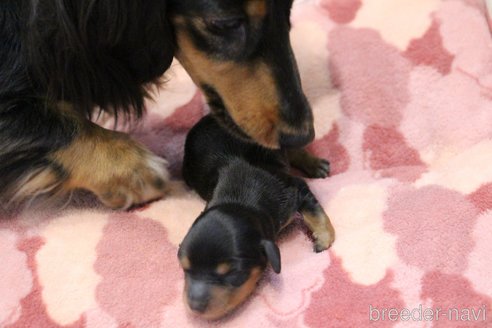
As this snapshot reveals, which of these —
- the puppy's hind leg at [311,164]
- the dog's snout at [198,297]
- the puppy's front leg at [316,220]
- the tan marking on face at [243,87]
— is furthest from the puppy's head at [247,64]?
the dog's snout at [198,297]

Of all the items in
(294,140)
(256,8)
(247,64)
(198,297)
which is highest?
(256,8)

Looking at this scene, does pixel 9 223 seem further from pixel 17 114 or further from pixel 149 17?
pixel 149 17

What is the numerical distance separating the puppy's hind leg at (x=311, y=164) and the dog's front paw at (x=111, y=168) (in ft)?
1.11

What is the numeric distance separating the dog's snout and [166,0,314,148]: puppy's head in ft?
1.08

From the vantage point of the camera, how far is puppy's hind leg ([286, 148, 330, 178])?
4.78 ft

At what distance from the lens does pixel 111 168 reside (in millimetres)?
1270

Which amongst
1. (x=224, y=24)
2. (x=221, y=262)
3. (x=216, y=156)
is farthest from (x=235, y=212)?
(x=224, y=24)

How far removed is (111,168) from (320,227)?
0.45 m

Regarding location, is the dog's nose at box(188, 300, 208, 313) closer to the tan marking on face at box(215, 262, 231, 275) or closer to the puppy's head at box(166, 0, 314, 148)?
the tan marking on face at box(215, 262, 231, 275)

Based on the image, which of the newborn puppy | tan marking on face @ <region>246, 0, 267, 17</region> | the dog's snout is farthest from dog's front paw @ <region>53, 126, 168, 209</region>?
tan marking on face @ <region>246, 0, 267, 17</region>

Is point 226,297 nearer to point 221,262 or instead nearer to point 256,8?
point 221,262

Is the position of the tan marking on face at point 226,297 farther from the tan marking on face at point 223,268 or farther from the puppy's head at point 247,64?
the puppy's head at point 247,64

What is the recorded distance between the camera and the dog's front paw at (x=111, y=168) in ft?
4.13

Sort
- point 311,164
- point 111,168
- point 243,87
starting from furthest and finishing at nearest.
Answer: point 311,164
point 111,168
point 243,87
